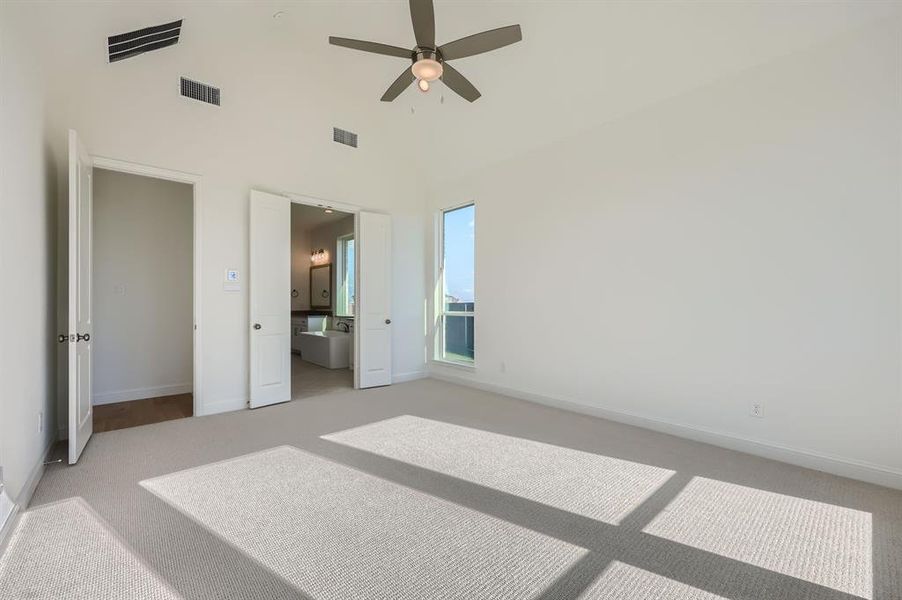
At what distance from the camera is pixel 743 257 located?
10.5 feet

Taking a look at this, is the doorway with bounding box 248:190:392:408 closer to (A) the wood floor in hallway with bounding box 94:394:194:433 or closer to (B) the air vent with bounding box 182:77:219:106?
(A) the wood floor in hallway with bounding box 94:394:194:433

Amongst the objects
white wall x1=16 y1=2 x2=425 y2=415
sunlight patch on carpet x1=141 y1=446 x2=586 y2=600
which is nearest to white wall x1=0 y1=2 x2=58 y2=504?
white wall x1=16 y1=2 x2=425 y2=415

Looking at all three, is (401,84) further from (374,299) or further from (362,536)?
(362,536)

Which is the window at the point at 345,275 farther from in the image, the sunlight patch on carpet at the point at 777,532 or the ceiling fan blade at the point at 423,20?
the sunlight patch on carpet at the point at 777,532

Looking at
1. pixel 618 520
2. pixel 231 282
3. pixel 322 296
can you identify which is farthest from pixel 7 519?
pixel 322 296

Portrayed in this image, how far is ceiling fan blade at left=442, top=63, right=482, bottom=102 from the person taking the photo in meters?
3.15

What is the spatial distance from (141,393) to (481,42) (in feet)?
18.0

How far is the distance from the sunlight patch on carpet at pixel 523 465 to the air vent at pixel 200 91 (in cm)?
370

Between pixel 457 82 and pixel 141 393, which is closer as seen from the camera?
pixel 457 82

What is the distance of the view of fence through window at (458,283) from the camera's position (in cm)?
575

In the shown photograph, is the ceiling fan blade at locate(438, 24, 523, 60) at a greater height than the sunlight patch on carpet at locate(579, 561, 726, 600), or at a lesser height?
greater

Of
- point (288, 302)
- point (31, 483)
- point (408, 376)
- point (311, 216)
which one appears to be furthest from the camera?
point (311, 216)

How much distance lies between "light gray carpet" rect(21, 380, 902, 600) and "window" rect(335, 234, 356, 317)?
481 centimetres

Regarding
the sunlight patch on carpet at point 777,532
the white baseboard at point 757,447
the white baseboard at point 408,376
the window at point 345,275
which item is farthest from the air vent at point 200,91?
the sunlight patch on carpet at point 777,532
